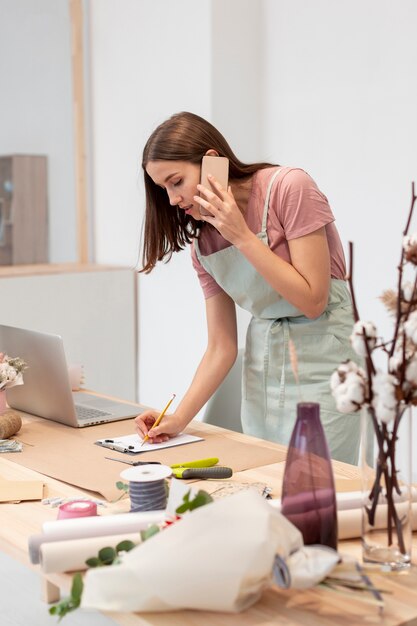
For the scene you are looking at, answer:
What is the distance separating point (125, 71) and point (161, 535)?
10.8 feet

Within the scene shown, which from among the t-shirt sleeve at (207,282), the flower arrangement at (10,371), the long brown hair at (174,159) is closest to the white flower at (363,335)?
the long brown hair at (174,159)

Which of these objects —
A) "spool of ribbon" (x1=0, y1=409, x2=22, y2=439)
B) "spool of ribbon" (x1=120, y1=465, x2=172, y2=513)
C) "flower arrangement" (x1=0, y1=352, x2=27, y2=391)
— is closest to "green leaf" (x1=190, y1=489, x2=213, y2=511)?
"spool of ribbon" (x1=120, y1=465, x2=172, y2=513)

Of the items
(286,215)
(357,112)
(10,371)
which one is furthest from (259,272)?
(357,112)

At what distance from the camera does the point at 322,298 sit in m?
2.09

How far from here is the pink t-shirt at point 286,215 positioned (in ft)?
6.91

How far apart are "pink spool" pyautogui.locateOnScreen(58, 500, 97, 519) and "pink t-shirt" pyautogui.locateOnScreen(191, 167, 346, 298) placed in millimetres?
881

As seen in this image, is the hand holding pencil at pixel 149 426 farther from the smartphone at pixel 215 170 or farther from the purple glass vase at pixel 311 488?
the purple glass vase at pixel 311 488

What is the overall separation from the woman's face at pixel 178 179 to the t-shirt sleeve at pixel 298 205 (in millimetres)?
204

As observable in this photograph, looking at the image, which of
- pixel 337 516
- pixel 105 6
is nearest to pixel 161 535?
pixel 337 516

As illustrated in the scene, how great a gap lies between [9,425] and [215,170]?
78 centimetres

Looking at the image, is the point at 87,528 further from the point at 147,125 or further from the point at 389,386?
the point at 147,125

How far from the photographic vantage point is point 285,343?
88.7 inches

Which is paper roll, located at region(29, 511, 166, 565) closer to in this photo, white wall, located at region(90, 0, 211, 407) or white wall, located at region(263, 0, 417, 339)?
white wall, located at region(263, 0, 417, 339)

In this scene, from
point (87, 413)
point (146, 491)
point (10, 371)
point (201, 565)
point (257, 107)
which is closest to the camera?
point (201, 565)
